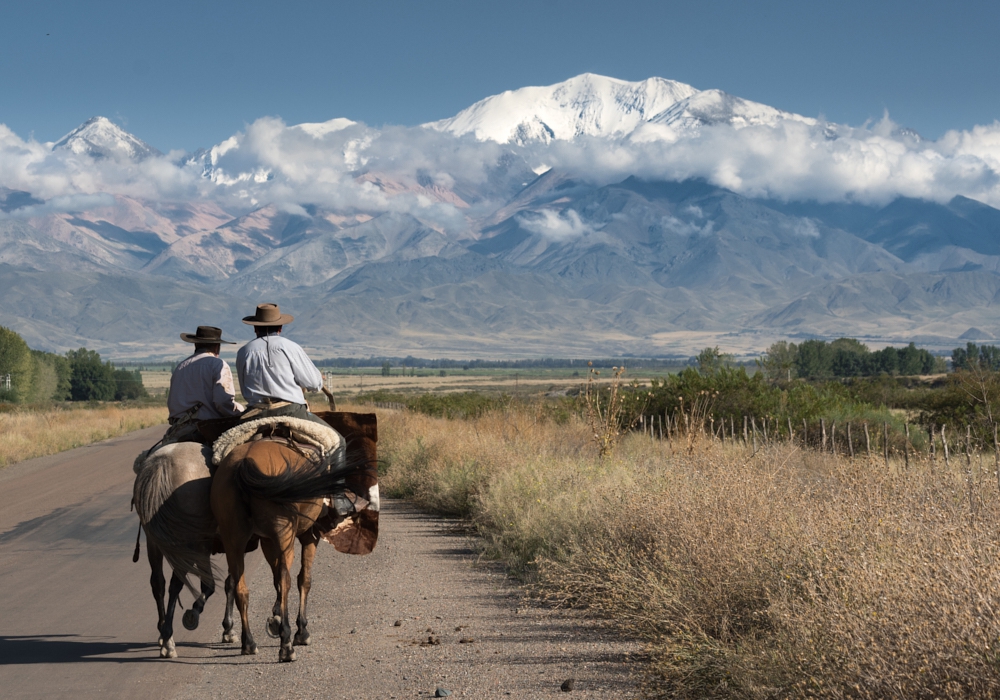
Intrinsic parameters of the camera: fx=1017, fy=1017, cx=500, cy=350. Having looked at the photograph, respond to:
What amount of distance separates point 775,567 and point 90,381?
4704 inches

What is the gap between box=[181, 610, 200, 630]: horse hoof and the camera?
810cm

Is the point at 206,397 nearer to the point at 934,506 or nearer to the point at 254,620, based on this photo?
the point at 254,620

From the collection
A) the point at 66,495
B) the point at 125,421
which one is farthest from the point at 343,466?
the point at 125,421

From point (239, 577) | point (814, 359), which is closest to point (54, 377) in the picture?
point (814, 359)

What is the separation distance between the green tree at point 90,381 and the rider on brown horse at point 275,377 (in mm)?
113300

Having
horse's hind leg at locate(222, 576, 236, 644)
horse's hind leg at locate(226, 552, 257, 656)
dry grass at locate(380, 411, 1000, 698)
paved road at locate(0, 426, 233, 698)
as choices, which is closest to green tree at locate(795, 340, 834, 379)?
paved road at locate(0, 426, 233, 698)

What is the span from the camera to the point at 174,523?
25.9 ft

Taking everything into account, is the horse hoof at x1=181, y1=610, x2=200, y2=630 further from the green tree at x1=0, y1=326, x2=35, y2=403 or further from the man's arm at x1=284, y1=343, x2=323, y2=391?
the green tree at x1=0, y1=326, x2=35, y2=403

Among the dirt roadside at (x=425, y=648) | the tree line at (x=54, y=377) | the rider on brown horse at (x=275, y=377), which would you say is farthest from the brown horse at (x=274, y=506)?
the tree line at (x=54, y=377)

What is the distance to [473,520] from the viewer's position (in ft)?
49.8

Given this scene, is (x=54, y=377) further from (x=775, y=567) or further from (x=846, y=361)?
(x=775, y=567)

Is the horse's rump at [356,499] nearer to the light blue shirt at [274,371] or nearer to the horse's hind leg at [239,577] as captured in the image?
the light blue shirt at [274,371]

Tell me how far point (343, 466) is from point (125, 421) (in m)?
49.8

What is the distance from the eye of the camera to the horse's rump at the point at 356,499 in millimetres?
8570
